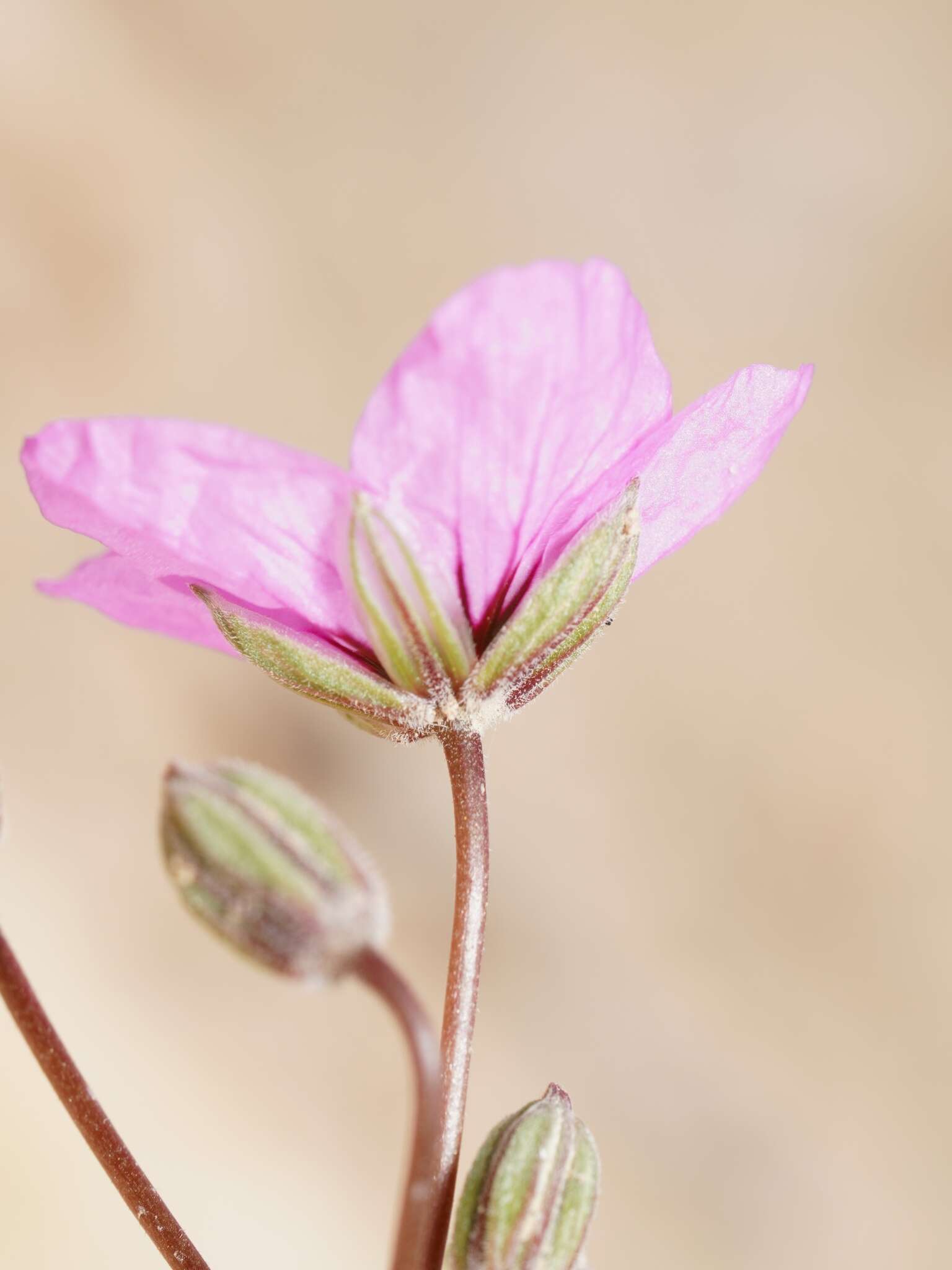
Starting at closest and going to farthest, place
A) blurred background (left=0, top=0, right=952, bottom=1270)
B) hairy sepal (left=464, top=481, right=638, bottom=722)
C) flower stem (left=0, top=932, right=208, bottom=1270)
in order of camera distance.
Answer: flower stem (left=0, top=932, right=208, bottom=1270) → hairy sepal (left=464, top=481, right=638, bottom=722) → blurred background (left=0, top=0, right=952, bottom=1270)

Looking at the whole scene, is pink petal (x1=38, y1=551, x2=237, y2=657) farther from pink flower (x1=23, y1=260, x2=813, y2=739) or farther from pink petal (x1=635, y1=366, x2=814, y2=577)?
pink petal (x1=635, y1=366, x2=814, y2=577)

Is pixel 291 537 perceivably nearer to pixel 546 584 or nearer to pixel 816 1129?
pixel 546 584

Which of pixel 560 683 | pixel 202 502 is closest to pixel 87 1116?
pixel 202 502

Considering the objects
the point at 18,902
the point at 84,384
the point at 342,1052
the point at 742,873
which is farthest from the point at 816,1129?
the point at 84,384

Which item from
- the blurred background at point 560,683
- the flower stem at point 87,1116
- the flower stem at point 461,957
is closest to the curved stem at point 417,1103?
the flower stem at point 461,957

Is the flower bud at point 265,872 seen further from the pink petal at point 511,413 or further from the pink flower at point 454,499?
the pink petal at point 511,413

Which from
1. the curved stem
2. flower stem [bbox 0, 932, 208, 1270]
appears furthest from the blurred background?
flower stem [bbox 0, 932, 208, 1270]
